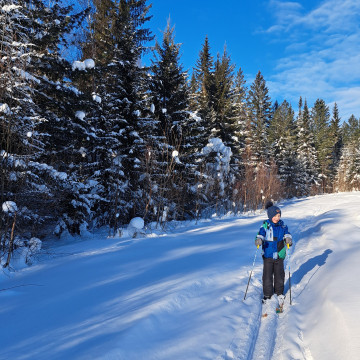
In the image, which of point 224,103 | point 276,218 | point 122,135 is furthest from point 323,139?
point 276,218

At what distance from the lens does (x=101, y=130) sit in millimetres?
10109

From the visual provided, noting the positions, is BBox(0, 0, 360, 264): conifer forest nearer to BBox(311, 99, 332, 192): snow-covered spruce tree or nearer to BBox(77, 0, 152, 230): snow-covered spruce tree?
BBox(77, 0, 152, 230): snow-covered spruce tree

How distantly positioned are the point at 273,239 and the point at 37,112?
26.1ft

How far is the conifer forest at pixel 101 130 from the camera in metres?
6.02

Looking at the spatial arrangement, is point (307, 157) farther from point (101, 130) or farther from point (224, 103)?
point (101, 130)

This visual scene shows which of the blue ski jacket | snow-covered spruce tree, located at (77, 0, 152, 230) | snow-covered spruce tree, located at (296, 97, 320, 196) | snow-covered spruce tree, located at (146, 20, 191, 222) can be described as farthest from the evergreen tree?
snow-covered spruce tree, located at (296, 97, 320, 196)

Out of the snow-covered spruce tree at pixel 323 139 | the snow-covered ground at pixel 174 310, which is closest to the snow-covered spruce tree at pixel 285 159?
the snow-covered spruce tree at pixel 323 139

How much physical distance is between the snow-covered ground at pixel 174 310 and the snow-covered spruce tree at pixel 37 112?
5.67 ft

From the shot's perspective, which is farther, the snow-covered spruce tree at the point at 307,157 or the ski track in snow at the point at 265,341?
the snow-covered spruce tree at the point at 307,157

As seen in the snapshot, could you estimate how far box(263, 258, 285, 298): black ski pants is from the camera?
14.0 feet

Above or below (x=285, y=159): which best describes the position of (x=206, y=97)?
above

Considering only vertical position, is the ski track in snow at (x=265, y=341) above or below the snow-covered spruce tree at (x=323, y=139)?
below

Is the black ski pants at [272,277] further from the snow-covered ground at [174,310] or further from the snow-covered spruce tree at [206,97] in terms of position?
the snow-covered spruce tree at [206,97]

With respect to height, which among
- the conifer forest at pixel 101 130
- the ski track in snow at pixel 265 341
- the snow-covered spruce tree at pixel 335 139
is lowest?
the ski track in snow at pixel 265 341
